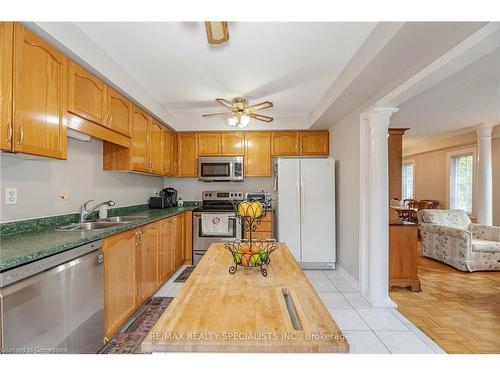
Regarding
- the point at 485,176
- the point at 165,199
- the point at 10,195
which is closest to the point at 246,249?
the point at 10,195

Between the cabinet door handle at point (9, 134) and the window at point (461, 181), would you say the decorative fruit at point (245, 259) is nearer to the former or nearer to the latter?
the cabinet door handle at point (9, 134)

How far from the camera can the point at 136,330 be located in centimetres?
206

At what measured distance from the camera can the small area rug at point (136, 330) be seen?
1.81 metres

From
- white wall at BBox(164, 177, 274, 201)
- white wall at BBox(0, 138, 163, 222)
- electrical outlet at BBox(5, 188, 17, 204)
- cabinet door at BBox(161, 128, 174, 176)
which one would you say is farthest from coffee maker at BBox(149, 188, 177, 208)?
electrical outlet at BBox(5, 188, 17, 204)

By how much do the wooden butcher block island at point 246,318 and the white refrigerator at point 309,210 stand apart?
8.39ft

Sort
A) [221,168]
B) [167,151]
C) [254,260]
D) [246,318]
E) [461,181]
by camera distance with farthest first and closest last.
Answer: [461,181]
[221,168]
[167,151]
[254,260]
[246,318]

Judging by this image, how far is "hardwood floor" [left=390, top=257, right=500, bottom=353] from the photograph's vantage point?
1.98m

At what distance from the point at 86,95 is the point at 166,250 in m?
1.85

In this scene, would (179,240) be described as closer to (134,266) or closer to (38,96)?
(134,266)

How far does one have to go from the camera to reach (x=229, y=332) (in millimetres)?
679

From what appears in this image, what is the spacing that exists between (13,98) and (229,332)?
5.41 feet

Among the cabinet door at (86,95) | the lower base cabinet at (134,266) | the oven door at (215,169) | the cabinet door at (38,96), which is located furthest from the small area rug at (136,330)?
the oven door at (215,169)

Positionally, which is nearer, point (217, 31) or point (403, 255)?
point (217, 31)

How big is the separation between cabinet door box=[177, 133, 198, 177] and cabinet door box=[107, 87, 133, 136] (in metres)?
1.54
